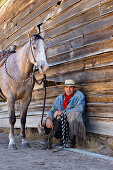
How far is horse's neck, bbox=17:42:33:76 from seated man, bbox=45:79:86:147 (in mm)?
789

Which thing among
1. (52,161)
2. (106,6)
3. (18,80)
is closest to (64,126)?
(52,161)

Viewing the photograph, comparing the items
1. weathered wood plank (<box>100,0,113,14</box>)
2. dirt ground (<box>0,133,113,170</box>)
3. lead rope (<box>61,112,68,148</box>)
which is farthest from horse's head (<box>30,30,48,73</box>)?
dirt ground (<box>0,133,113,170</box>)

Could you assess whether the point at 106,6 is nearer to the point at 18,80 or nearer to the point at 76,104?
the point at 76,104

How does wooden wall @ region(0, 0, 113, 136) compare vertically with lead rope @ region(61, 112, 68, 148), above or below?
above

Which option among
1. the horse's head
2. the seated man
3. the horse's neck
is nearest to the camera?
the horse's head

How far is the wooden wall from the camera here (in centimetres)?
401

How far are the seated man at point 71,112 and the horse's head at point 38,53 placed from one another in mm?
813

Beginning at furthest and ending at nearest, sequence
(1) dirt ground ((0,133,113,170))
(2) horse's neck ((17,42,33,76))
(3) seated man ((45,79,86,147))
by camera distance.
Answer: (2) horse's neck ((17,42,33,76))
(3) seated man ((45,79,86,147))
(1) dirt ground ((0,133,113,170))

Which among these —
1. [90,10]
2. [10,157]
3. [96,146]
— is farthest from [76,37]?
[10,157]

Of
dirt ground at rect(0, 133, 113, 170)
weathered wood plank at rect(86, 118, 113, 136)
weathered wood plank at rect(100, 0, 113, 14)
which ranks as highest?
weathered wood plank at rect(100, 0, 113, 14)

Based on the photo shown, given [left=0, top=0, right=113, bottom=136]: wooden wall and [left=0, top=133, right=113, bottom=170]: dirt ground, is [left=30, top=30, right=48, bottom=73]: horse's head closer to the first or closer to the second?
[left=0, top=0, right=113, bottom=136]: wooden wall

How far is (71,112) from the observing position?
4.10m

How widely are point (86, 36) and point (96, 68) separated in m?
0.70

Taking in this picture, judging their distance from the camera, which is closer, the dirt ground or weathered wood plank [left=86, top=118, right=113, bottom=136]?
the dirt ground
